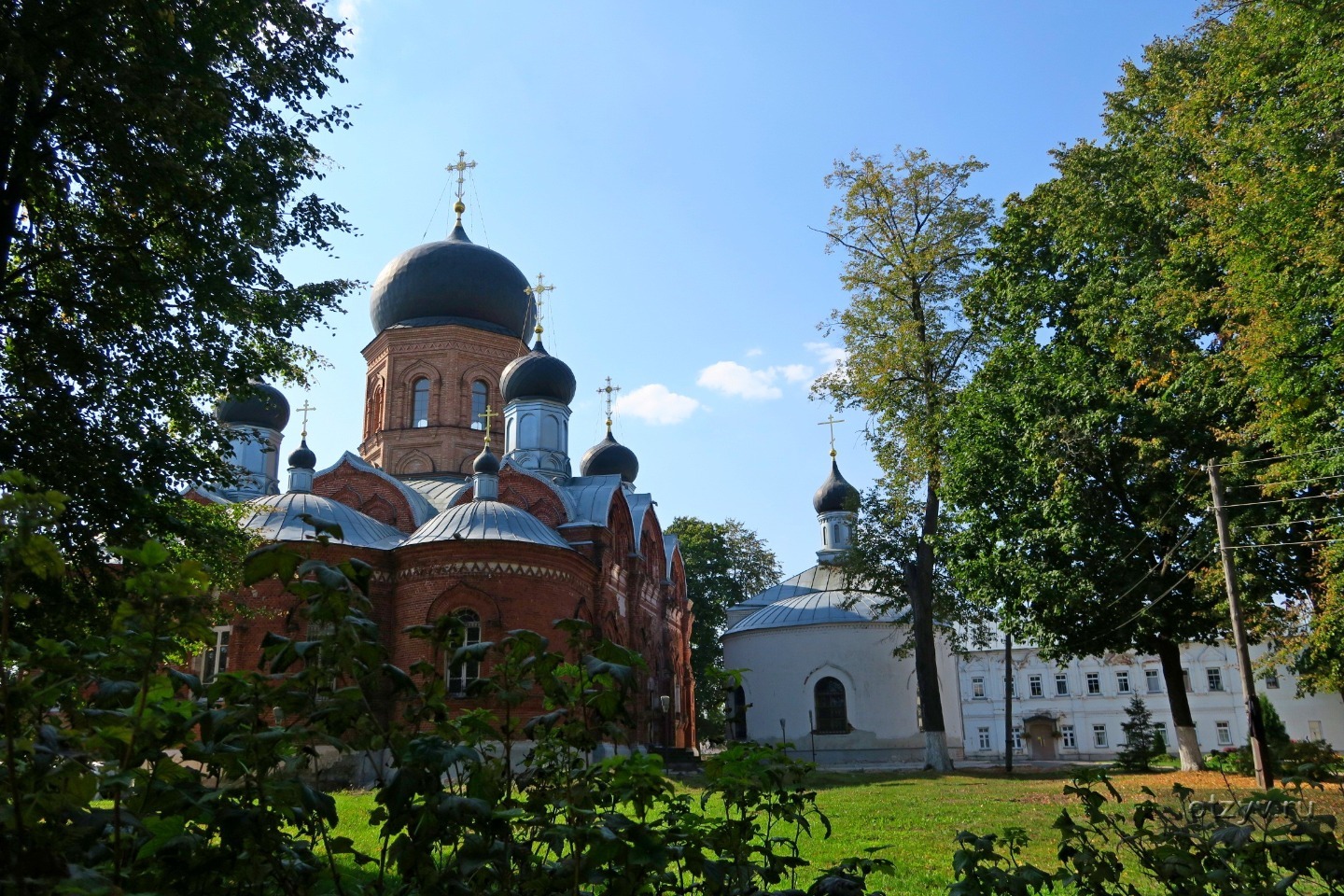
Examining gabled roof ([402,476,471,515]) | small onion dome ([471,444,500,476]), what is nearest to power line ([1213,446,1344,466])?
small onion dome ([471,444,500,476])

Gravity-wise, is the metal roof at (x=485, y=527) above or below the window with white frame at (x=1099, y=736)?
above

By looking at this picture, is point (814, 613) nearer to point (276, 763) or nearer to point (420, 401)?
point (420, 401)

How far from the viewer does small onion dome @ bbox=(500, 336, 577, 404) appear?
28000mm

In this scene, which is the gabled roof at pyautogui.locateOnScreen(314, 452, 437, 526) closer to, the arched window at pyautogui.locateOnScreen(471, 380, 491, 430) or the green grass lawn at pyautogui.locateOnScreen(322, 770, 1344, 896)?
the arched window at pyautogui.locateOnScreen(471, 380, 491, 430)

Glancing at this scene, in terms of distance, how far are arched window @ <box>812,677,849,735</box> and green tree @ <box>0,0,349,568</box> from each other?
939 inches

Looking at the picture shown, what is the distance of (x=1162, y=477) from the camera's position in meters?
17.2

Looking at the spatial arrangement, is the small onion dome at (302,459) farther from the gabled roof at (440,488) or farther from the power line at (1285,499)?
the power line at (1285,499)

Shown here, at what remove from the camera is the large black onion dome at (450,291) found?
30469 mm

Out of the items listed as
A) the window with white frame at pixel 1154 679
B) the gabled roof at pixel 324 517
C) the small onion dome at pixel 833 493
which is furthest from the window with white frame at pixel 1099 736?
the gabled roof at pixel 324 517

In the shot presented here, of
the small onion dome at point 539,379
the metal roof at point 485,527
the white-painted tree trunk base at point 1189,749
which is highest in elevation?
the small onion dome at point 539,379

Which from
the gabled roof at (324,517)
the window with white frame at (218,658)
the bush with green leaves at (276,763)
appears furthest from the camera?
the gabled roof at (324,517)

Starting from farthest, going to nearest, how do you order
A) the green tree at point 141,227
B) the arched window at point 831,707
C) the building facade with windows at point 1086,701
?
the building facade with windows at point 1086,701 < the arched window at point 831,707 < the green tree at point 141,227

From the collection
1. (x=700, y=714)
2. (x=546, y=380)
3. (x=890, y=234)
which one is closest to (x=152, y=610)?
(x=890, y=234)

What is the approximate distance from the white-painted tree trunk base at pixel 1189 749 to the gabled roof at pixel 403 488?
16979 millimetres
